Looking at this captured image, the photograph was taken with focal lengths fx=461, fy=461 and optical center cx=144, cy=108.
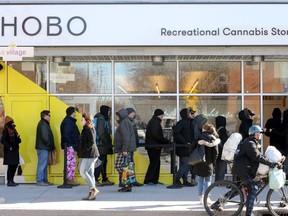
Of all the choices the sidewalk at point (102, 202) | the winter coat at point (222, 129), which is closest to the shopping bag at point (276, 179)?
the sidewalk at point (102, 202)

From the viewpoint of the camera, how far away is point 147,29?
417 inches

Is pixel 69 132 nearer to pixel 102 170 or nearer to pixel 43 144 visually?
pixel 43 144

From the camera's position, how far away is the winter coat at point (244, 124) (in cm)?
1089

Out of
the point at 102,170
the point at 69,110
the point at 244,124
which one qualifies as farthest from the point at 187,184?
the point at 69,110

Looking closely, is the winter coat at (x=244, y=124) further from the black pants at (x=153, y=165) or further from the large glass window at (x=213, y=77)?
the black pants at (x=153, y=165)

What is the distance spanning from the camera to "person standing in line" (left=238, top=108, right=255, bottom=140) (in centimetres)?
1089

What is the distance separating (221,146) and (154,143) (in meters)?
1.62

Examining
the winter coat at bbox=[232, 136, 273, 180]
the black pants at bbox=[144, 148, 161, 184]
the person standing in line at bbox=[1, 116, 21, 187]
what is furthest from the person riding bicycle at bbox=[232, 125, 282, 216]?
the person standing in line at bbox=[1, 116, 21, 187]

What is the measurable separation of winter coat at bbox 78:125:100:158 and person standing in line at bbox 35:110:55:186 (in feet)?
7.09

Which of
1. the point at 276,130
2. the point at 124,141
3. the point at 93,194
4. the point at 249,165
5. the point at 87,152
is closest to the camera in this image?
the point at 249,165

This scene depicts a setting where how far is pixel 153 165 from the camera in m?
11.3

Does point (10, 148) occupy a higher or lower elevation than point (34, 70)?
lower

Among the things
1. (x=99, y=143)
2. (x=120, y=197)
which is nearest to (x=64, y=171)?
(x=99, y=143)

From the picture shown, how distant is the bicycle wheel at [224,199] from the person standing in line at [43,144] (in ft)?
15.1
